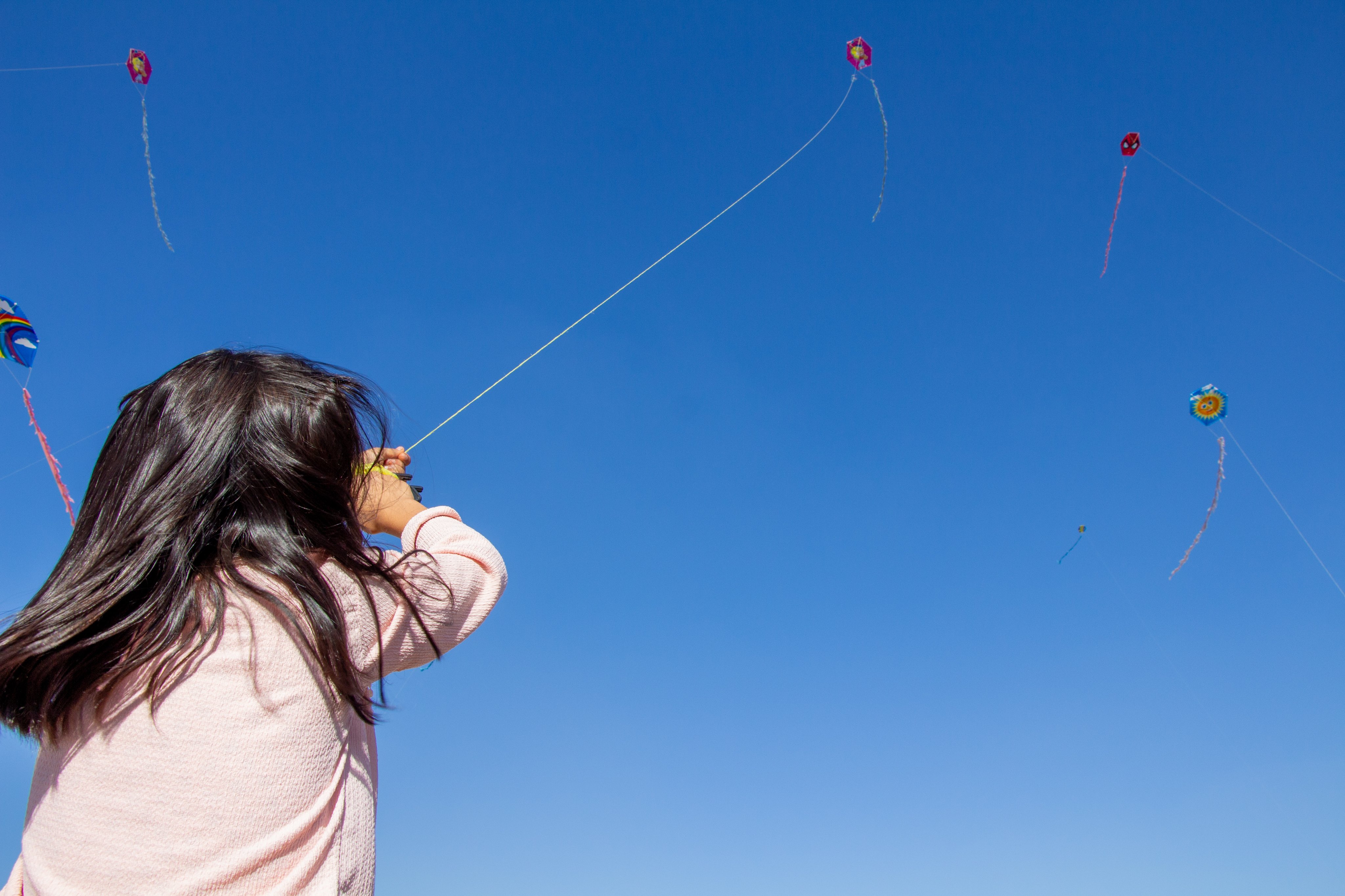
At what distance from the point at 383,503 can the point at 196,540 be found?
0.92ft

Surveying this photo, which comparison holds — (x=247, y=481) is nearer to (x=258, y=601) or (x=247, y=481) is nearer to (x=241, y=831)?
(x=258, y=601)

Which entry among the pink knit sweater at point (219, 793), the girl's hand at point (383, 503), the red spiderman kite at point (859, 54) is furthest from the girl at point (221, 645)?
the red spiderman kite at point (859, 54)

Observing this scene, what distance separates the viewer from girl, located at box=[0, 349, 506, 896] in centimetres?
86

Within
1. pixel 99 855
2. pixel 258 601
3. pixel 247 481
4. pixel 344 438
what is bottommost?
pixel 99 855

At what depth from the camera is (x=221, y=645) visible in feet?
3.01

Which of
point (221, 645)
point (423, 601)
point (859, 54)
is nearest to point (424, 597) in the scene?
point (423, 601)

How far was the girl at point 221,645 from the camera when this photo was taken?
2.83ft

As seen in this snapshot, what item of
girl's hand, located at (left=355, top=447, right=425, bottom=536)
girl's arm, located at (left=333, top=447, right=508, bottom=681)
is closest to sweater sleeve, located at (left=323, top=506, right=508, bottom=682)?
girl's arm, located at (left=333, top=447, right=508, bottom=681)

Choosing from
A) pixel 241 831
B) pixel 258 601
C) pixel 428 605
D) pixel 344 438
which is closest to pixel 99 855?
pixel 241 831

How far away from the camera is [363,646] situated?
39.6 inches

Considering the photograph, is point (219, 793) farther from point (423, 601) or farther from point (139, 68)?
point (139, 68)

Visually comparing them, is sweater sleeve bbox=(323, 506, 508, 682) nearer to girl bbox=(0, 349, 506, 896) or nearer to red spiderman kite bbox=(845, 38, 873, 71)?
girl bbox=(0, 349, 506, 896)

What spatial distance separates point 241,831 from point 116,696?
20cm

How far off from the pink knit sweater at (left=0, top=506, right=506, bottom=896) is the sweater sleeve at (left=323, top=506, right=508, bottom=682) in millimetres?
81
